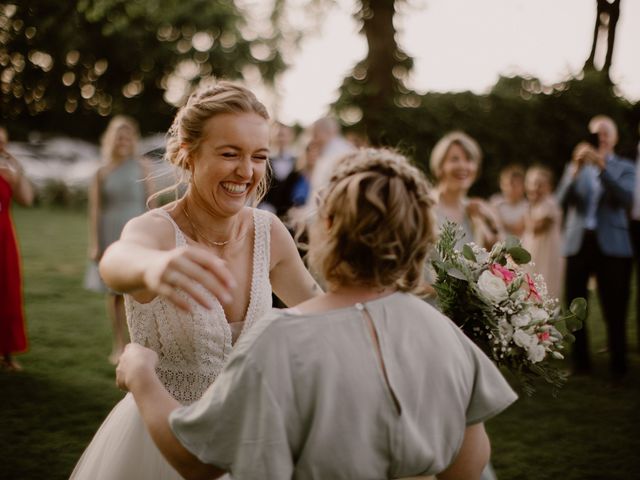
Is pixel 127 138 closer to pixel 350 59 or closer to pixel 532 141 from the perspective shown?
pixel 350 59

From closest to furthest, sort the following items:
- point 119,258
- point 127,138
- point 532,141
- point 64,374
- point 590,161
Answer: point 119,258, point 64,374, point 590,161, point 127,138, point 532,141

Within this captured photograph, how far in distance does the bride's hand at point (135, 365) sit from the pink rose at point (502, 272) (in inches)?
50.5

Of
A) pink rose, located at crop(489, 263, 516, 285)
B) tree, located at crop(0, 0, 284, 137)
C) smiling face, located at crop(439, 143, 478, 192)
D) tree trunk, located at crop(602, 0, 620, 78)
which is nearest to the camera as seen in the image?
pink rose, located at crop(489, 263, 516, 285)

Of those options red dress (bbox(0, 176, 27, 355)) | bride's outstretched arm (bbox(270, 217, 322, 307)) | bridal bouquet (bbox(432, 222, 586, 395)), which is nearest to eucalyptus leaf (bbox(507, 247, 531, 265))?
bridal bouquet (bbox(432, 222, 586, 395))

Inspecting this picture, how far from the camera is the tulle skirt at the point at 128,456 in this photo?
2318mm

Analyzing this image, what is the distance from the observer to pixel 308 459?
1509 mm

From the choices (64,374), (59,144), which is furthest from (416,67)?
(59,144)

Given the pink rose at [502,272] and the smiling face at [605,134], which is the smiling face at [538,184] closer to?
the smiling face at [605,134]

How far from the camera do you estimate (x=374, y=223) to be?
1561 millimetres

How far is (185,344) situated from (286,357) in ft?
3.01

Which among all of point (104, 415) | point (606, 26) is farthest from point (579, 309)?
point (606, 26)

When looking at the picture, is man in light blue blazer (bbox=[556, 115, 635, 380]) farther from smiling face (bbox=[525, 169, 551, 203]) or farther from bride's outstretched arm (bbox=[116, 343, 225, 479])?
bride's outstretched arm (bbox=[116, 343, 225, 479])

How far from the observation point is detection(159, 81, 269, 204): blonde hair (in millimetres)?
2336

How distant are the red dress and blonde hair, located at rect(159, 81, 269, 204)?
4.41 meters
